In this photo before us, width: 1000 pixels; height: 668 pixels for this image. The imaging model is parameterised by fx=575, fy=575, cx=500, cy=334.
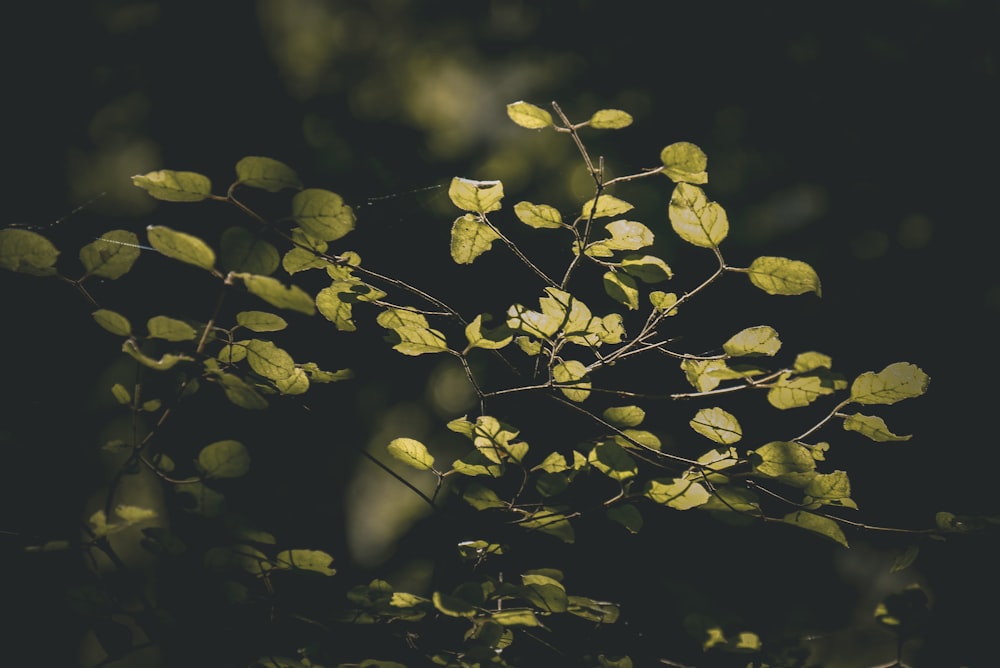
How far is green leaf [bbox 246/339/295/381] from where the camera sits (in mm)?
698

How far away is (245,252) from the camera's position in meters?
0.59

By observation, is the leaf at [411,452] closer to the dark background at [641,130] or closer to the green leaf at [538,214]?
the green leaf at [538,214]

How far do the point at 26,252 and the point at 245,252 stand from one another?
242 millimetres

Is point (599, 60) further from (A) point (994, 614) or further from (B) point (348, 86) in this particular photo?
(A) point (994, 614)

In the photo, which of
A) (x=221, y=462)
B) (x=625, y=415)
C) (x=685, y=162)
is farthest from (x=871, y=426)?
(x=221, y=462)

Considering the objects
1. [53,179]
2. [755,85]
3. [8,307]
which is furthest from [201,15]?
[755,85]

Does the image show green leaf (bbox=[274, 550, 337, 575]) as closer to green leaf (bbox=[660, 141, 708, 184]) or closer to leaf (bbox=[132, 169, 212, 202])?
leaf (bbox=[132, 169, 212, 202])

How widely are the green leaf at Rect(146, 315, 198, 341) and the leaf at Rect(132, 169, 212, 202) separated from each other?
0.13m

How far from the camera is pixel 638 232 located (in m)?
0.78

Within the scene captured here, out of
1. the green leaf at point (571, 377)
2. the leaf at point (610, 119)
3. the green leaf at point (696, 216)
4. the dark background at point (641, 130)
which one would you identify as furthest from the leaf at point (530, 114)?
the dark background at point (641, 130)

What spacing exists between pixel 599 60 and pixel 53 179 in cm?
198

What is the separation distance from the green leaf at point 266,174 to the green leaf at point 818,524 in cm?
72

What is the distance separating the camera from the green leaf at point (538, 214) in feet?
2.57

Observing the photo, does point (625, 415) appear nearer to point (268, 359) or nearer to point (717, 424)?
point (717, 424)
